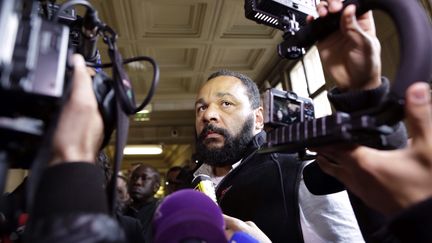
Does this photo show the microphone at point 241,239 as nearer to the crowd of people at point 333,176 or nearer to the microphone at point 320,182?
the crowd of people at point 333,176

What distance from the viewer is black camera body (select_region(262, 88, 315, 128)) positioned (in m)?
0.62

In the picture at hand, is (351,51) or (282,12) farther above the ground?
(282,12)

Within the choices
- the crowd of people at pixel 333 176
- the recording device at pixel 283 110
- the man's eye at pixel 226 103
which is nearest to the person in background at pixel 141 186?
the man's eye at pixel 226 103

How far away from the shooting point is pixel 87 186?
0.42 m

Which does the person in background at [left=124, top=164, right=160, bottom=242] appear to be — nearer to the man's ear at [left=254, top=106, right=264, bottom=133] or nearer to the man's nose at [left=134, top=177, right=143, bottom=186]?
the man's nose at [left=134, top=177, right=143, bottom=186]

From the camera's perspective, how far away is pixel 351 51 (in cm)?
63

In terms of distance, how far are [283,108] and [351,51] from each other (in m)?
0.15

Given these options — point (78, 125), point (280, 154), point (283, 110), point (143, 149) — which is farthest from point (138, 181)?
point (143, 149)

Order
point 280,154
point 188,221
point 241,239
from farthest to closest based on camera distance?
point 280,154, point 241,239, point 188,221

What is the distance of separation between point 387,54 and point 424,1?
1.09 ft

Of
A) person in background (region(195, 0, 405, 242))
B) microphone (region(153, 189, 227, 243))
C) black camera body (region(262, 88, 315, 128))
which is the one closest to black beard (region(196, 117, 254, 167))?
person in background (region(195, 0, 405, 242))

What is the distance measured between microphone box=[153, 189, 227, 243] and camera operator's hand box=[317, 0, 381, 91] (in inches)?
12.6

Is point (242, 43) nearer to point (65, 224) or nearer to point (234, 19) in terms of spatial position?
point (234, 19)

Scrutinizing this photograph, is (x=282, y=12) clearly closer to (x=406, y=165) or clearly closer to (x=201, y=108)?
(x=406, y=165)
